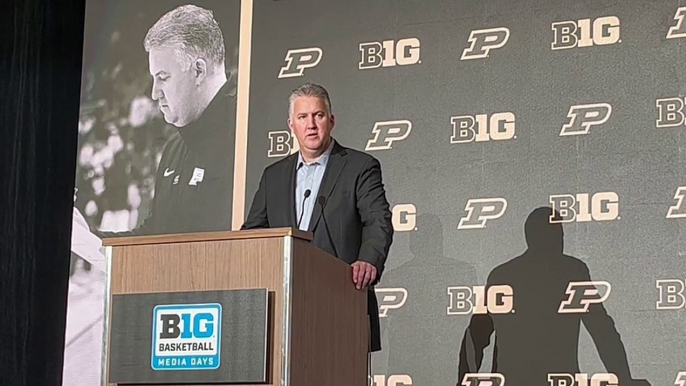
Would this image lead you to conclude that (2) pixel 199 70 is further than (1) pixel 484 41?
Yes

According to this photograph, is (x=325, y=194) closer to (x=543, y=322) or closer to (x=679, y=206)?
(x=543, y=322)

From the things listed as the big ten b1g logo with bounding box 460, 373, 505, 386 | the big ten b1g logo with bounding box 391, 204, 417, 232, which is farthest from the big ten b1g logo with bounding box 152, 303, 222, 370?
the big ten b1g logo with bounding box 391, 204, 417, 232

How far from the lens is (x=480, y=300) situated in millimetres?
4492

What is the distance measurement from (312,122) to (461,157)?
1372 mm

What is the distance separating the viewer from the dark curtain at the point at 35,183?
5.20 metres

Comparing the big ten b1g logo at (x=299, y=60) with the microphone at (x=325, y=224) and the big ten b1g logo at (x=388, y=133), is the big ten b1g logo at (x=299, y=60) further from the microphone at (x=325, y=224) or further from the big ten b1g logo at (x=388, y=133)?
the microphone at (x=325, y=224)

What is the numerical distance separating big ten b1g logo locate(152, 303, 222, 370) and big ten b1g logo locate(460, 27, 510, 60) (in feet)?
7.80

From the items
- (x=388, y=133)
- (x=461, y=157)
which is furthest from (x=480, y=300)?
(x=388, y=133)

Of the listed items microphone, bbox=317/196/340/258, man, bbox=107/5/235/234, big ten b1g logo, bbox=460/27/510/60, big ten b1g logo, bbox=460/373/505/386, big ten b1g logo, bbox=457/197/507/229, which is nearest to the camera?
microphone, bbox=317/196/340/258

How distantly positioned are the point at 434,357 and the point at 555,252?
2.22 feet

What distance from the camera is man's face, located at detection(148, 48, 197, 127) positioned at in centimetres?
526

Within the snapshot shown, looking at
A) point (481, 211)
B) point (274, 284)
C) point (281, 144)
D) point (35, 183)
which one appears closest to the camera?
point (274, 284)

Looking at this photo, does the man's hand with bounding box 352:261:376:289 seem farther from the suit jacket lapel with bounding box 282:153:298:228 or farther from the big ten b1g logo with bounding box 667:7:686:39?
the big ten b1g logo with bounding box 667:7:686:39

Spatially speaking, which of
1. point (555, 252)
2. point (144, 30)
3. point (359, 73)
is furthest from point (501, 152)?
point (144, 30)
